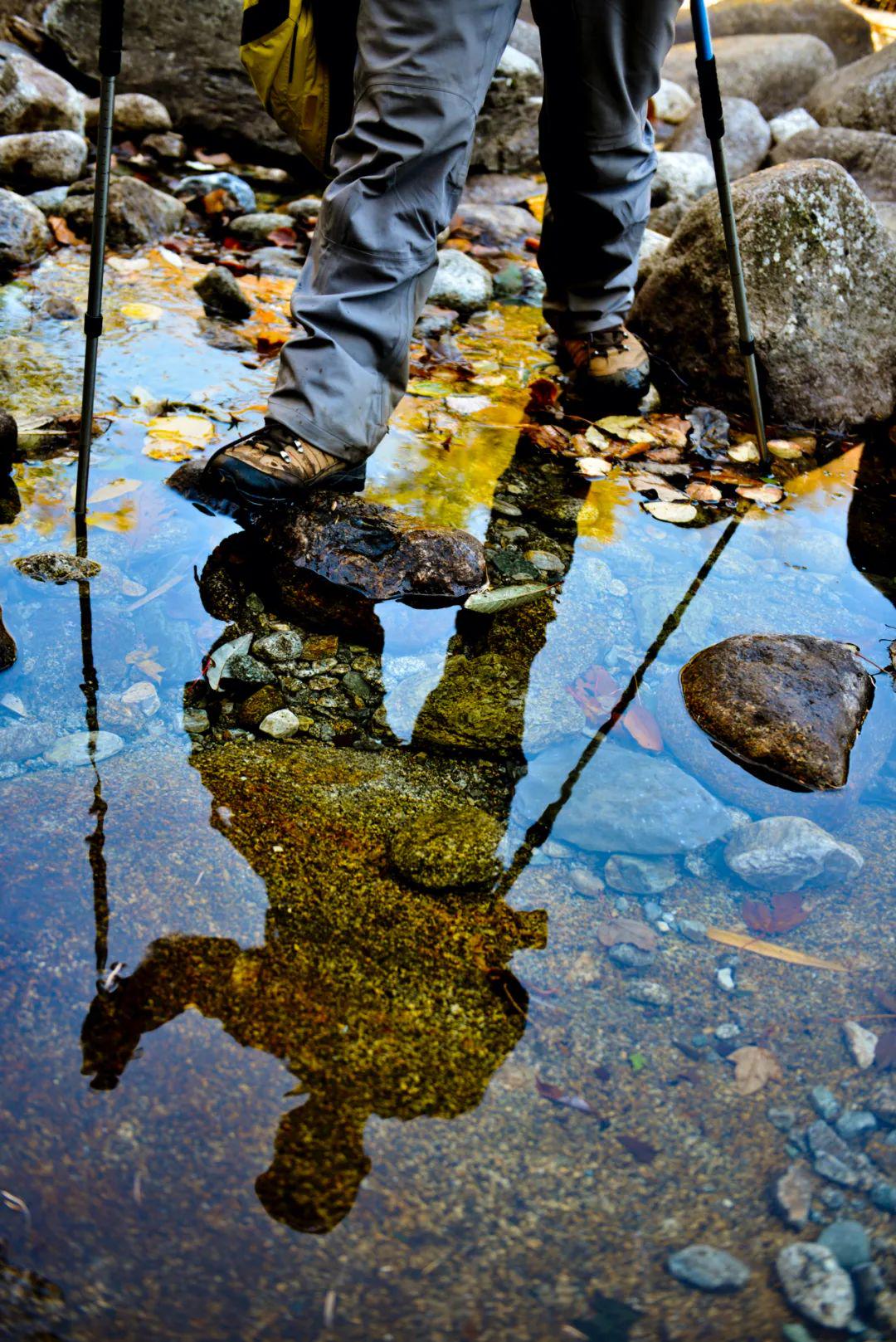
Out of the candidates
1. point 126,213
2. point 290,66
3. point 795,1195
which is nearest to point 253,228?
point 126,213

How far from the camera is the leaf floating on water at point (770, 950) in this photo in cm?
188

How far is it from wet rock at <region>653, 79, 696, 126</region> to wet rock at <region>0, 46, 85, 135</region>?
19.3 ft

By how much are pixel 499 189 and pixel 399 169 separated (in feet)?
16.0

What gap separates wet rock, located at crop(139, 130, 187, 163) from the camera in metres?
6.73

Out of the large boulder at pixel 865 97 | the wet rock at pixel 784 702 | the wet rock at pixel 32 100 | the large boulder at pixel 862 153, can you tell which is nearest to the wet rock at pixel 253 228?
the wet rock at pixel 32 100

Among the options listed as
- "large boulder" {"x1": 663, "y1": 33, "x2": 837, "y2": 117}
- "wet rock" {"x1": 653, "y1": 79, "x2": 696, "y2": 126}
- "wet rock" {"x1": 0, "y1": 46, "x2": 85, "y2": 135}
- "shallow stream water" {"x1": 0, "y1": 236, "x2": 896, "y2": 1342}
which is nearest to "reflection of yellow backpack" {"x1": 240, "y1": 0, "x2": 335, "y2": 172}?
"shallow stream water" {"x1": 0, "y1": 236, "x2": 896, "y2": 1342}

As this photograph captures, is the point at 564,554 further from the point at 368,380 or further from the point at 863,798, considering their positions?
the point at 863,798

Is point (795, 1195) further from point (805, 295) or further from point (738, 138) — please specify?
point (738, 138)

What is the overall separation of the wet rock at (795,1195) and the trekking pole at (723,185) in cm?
→ 293

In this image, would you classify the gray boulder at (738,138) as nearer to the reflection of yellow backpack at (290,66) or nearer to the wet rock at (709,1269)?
the reflection of yellow backpack at (290,66)

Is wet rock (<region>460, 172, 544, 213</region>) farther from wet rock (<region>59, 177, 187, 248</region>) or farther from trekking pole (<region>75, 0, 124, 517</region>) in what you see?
trekking pole (<region>75, 0, 124, 517</region>)

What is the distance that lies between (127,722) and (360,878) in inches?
28.9

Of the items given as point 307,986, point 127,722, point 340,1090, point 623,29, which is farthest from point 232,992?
point 623,29

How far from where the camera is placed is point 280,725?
7.70 feet
